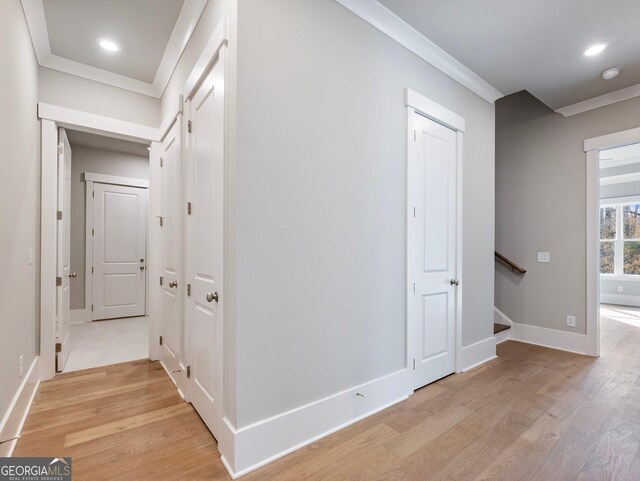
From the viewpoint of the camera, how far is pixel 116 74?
3.10 metres

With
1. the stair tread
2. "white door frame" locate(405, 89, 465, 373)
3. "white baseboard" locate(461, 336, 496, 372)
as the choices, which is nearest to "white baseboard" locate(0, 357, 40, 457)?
"white door frame" locate(405, 89, 465, 373)

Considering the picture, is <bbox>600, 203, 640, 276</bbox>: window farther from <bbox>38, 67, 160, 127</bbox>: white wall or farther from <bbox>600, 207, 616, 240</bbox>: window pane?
<bbox>38, 67, 160, 127</bbox>: white wall

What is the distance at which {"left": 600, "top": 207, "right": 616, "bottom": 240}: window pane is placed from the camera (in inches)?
274

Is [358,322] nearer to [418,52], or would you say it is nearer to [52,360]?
[418,52]

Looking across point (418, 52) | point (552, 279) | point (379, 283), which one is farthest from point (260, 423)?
point (552, 279)

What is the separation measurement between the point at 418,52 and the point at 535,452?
291 centimetres

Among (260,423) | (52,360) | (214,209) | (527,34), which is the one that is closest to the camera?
(260,423)

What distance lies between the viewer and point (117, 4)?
224 cm

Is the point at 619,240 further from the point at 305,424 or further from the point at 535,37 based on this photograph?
the point at 305,424

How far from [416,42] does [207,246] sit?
2.27m

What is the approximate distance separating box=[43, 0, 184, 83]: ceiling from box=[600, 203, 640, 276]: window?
29.4ft

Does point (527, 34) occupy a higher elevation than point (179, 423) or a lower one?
higher

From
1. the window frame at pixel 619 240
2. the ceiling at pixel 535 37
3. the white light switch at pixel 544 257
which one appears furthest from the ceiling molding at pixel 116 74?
the window frame at pixel 619 240

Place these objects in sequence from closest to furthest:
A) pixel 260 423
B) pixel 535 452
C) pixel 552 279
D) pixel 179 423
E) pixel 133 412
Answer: pixel 260 423
pixel 535 452
pixel 179 423
pixel 133 412
pixel 552 279
